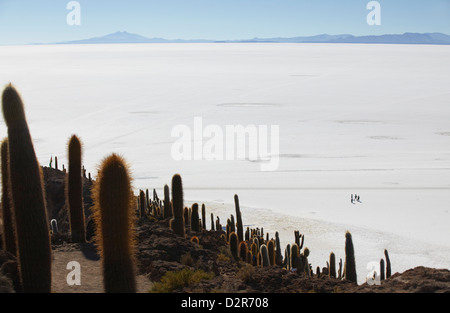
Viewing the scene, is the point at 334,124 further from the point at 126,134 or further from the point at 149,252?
the point at 149,252

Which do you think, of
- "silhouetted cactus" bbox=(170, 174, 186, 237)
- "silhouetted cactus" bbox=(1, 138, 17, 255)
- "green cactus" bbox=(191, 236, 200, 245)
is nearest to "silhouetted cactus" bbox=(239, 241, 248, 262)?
"green cactus" bbox=(191, 236, 200, 245)

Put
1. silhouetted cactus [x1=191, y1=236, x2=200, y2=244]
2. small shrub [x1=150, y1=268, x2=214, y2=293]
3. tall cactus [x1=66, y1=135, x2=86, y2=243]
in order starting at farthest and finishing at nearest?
silhouetted cactus [x1=191, y1=236, x2=200, y2=244] < tall cactus [x1=66, y1=135, x2=86, y2=243] < small shrub [x1=150, y1=268, x2=214, y2=293]

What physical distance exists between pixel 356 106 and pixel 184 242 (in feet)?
103

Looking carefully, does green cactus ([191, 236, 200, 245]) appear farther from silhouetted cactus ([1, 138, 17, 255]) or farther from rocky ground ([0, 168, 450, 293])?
silhouetted cactus ([1, 138, 17, 255])

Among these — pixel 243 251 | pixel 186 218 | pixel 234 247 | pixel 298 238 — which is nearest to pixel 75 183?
pixel 234 247

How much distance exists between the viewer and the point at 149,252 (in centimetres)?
847

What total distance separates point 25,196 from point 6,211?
189 centimetres

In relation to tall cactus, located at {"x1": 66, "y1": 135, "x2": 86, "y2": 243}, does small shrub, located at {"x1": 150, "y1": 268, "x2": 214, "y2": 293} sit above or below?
below

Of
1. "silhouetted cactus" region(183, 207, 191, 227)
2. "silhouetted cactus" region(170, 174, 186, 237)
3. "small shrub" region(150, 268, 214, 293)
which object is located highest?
"silhouetted cactus" region(170, 174, 186, 237)

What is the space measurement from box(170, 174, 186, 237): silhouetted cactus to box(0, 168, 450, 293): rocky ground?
0.49ft

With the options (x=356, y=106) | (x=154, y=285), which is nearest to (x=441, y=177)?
(x=154, y=285)

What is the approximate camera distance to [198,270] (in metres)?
7.40

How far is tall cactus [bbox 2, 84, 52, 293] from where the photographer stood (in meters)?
5.70

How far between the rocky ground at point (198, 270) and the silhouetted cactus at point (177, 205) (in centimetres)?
15
